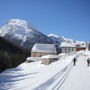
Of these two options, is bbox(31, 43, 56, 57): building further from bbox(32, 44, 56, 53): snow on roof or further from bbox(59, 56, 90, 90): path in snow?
bbox(59, 56, 90, 90): path in snow

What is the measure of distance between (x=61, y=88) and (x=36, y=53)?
258ft

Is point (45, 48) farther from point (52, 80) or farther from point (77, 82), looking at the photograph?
point (77, 82)

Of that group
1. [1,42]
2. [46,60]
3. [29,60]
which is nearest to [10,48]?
[1,42]

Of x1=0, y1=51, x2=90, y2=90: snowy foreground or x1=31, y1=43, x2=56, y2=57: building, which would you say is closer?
x1=0, y1=51, x2=90, y2=90: snowy foreground

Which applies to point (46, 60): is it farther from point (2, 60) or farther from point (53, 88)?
point (53, 88)

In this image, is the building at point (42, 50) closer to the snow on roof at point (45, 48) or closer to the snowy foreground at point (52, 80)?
the snow on roof at point (45, 48)

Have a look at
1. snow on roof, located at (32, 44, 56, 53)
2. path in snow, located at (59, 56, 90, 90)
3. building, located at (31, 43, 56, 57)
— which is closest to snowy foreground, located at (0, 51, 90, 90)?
path in snow, located at (59, 56, 90, 90)

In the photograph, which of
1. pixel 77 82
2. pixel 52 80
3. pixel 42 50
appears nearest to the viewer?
pixel 77 82

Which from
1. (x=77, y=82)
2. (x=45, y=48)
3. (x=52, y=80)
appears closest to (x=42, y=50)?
(x=45, y=48)

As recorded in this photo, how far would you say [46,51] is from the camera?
9381cm

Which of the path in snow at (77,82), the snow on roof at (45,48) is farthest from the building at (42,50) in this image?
the path in snow at (77,82)

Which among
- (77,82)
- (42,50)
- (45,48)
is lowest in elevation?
(77,82)

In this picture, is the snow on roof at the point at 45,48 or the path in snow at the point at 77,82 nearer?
the path in snow at the point at 77,82

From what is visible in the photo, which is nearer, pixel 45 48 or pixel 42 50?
pixel 42 50
